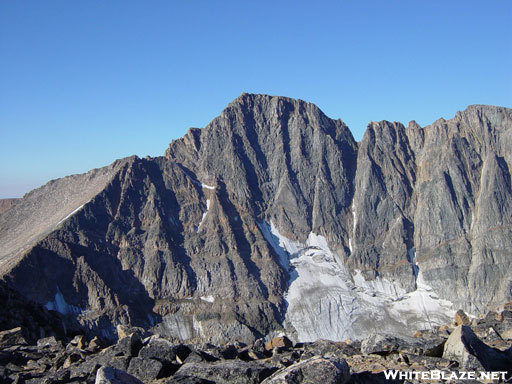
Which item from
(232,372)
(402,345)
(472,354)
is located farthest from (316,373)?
(402,345)

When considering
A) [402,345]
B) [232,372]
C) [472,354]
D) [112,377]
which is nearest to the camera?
[112,377]

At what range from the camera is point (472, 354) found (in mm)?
17375

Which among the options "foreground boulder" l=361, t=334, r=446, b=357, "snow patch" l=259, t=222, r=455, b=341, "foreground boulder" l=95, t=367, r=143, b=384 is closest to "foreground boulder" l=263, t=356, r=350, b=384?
"foreground boulder" l=95, t=367, r=143, b=384

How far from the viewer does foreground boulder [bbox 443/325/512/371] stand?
17234 millimetres

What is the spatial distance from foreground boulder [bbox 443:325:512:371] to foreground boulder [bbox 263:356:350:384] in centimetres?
552

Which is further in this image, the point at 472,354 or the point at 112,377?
the point at 472,354

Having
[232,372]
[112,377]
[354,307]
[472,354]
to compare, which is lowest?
[354,307]

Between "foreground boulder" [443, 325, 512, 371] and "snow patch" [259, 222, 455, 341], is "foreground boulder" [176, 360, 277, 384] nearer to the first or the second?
"foreground boulder" [443, 325, 512, 371]

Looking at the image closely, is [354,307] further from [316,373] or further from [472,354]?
[316,373]

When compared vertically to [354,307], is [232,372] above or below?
above

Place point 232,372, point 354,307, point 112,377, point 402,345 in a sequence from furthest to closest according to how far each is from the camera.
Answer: point 354,307 → point 402,345 → point 232,372 → point 112,377

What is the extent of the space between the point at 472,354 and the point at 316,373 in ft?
23.0

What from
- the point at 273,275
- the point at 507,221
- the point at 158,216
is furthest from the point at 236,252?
the point at 507,221

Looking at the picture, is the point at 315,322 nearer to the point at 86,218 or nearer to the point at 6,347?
the point at 86,218
